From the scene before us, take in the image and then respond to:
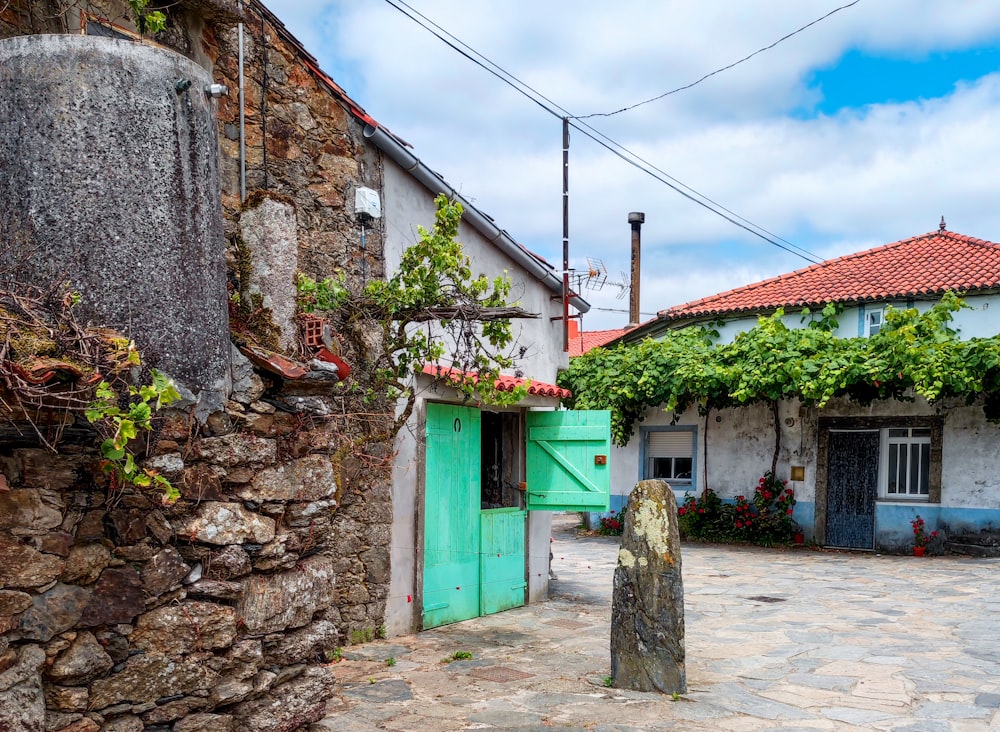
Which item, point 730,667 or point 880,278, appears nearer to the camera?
point 730,667

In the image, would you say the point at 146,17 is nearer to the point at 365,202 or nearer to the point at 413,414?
the point at 365,202

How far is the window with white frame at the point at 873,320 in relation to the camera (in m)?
16.5

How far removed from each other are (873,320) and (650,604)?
12.0 metres

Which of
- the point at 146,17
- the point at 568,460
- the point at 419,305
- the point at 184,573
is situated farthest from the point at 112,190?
the point at 568,460

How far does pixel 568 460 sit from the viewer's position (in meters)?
9.80

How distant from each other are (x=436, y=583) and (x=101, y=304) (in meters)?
5.61

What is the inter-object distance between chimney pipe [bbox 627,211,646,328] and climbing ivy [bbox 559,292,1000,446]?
853 centimetres

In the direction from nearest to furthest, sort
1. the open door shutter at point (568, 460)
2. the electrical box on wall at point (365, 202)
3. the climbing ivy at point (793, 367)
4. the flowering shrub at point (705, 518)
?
1. the electrical box on wall at point (365, 202)
2. the open door shutter at point (568, 460)
3. the climbing ivy at point (793, 367)
4. the flowering shrub at point (705, 518)

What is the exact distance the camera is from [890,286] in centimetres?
1678

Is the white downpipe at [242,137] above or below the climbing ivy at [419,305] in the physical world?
above

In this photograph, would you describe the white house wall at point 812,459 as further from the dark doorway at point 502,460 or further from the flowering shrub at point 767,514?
the dark doorway at point 502,460

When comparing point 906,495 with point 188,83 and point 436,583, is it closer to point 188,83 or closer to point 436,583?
point 436,583

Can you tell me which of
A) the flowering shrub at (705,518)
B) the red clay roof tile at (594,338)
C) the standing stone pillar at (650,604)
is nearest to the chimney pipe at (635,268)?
the red clay roof tile at (594,338)

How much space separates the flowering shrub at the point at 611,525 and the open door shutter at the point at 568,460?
30.5ft
